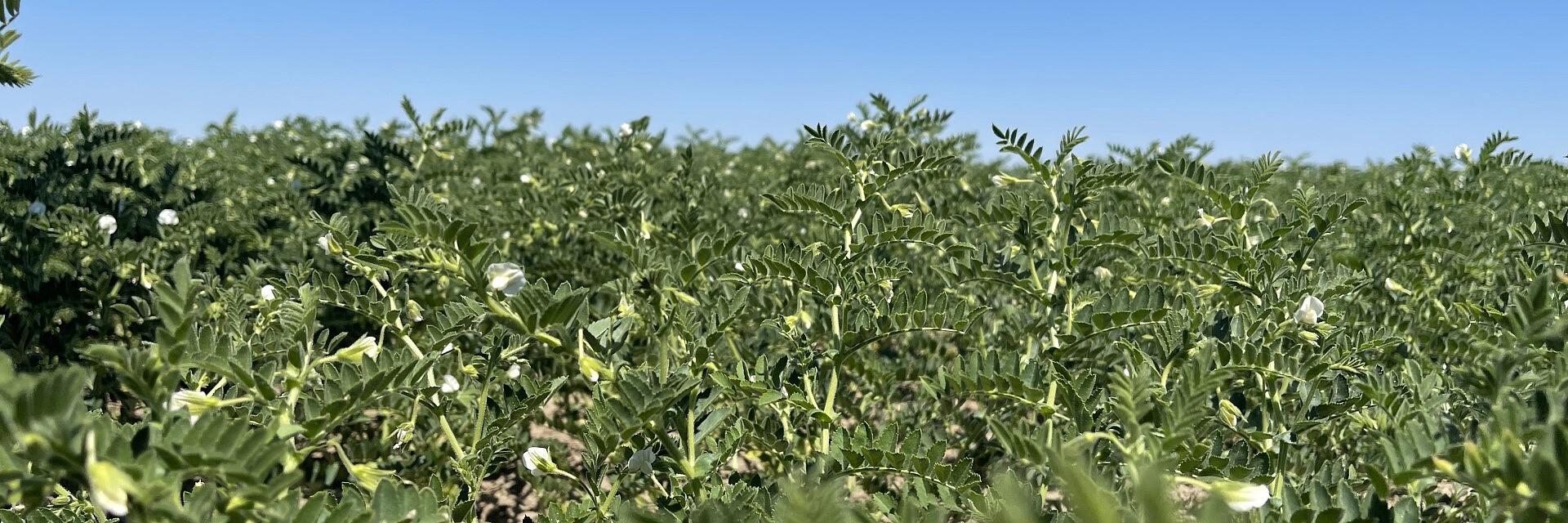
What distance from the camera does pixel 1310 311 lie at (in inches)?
74.3

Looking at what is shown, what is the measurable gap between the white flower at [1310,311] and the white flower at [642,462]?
1.30 metres

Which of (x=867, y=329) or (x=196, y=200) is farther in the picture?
(x=196, y=200)

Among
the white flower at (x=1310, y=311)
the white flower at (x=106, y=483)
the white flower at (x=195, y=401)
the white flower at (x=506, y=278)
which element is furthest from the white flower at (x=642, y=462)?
the white flower at (x=1310, y=311)

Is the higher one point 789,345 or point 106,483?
point 789,345

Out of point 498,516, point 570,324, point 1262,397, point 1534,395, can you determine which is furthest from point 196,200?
point 1534,395

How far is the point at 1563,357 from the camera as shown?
52.0 inches

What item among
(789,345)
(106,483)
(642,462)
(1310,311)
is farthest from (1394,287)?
(106,483)

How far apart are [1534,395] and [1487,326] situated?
1.29 m

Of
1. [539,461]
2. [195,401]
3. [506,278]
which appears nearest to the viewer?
[195,401]

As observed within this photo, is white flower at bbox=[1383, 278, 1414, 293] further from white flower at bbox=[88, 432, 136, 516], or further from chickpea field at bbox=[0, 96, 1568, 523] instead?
white flower at bbox=[88, 432, 136, 516]

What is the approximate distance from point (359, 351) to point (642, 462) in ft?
1.92

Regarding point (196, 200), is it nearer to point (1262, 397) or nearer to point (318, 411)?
point (318, 411)

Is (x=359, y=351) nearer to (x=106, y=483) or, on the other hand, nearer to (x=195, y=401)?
(x=195, y=401)

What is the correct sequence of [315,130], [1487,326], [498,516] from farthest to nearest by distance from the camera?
1. [315,130]
2. [498,516]
3. [1487,326]
